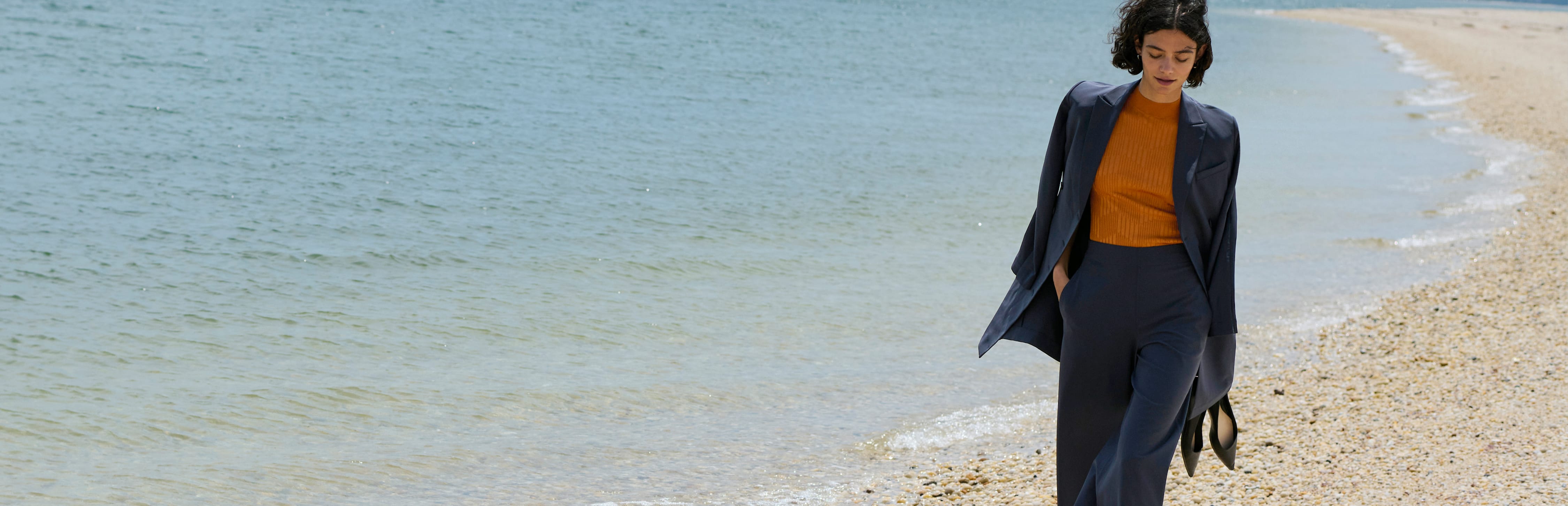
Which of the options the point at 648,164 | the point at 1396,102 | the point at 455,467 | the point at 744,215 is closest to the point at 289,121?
the point at 648,164

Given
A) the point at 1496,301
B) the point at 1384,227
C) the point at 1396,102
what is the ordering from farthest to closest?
the point at 1396,102, the point at 1384,227, the point at 1496,301

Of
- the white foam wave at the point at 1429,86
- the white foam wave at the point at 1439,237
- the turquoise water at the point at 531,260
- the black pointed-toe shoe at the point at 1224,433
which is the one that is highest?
the black pointed-toe shoe at the point at 1224,433

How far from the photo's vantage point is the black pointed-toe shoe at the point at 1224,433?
3121mm

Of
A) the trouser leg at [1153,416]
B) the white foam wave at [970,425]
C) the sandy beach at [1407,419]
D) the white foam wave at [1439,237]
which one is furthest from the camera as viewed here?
the white foam wave at [1439,237]

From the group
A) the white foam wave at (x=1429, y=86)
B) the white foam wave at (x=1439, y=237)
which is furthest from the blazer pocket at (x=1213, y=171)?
the white foam wave at (x=1429, y=86)

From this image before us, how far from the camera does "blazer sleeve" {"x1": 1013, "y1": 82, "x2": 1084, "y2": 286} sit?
283 centimetres

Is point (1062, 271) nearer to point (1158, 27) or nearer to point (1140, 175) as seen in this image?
point (1140, 175)

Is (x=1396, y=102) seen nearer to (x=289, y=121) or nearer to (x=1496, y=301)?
(x=1496, y=301)

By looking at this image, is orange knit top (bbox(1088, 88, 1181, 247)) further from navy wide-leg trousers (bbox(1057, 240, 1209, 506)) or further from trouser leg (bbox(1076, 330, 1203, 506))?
trouser leg (bbox(1076, 330, 1203, 506))

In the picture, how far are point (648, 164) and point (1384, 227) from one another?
24.7 feet

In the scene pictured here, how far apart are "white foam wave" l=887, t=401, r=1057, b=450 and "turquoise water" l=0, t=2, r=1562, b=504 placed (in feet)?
0.39

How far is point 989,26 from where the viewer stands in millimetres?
43188

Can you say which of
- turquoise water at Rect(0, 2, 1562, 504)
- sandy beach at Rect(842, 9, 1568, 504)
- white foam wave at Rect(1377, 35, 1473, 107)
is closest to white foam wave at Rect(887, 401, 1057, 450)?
turquoise water at Rect(0, 2, 1562, 504)

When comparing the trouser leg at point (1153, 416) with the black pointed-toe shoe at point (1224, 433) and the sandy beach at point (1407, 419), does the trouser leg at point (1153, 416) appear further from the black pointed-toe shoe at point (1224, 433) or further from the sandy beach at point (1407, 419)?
the sandy beach at point (1407, 419)
